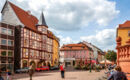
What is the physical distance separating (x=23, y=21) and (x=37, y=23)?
9302 millimetres

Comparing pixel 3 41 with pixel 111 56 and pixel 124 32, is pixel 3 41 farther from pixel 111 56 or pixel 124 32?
pixel 111 56

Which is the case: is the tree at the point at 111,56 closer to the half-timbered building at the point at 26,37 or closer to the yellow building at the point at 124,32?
the yellow building at the point at 124,32

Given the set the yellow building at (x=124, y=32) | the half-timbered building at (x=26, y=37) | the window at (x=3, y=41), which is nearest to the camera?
the window at (x=3, y=41)

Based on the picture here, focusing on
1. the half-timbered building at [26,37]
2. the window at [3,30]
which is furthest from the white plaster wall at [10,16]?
the window at [3,30]

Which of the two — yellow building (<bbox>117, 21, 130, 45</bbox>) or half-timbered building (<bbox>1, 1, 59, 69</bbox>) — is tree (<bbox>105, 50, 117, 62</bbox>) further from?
half-timbered building (<bbox>1, 1, 59, 69</bbox>)

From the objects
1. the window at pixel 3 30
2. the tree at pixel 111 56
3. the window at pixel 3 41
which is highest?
the window at pixel 3 30

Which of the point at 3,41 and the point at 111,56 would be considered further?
the point at 111,56

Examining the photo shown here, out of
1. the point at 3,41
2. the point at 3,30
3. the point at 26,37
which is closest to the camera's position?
the point at 3,41

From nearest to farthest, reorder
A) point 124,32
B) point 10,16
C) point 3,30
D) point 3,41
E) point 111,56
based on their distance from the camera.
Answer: point 3,41
point 3,30
point 10,16
point 124,32
point 111,56

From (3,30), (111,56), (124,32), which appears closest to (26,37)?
(3,30)

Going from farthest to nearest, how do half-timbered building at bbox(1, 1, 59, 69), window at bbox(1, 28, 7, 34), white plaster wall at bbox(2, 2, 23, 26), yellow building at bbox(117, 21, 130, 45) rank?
yellow building at bbox(117, 21, 130, 45), white plaster wall at bbox(2, 2, 23, 26), half-timbered building at bbox(1, 1, 59, 69), window at bbox(1, 28, 7, 34)

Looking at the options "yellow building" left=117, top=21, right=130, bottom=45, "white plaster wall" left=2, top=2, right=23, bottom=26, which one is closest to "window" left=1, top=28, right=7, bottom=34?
"white plaster wall" left=2, top=2, right=23, bottom=26

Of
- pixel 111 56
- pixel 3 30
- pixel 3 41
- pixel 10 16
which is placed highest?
pixel 10 16

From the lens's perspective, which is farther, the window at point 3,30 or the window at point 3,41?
the window at point 3,30
